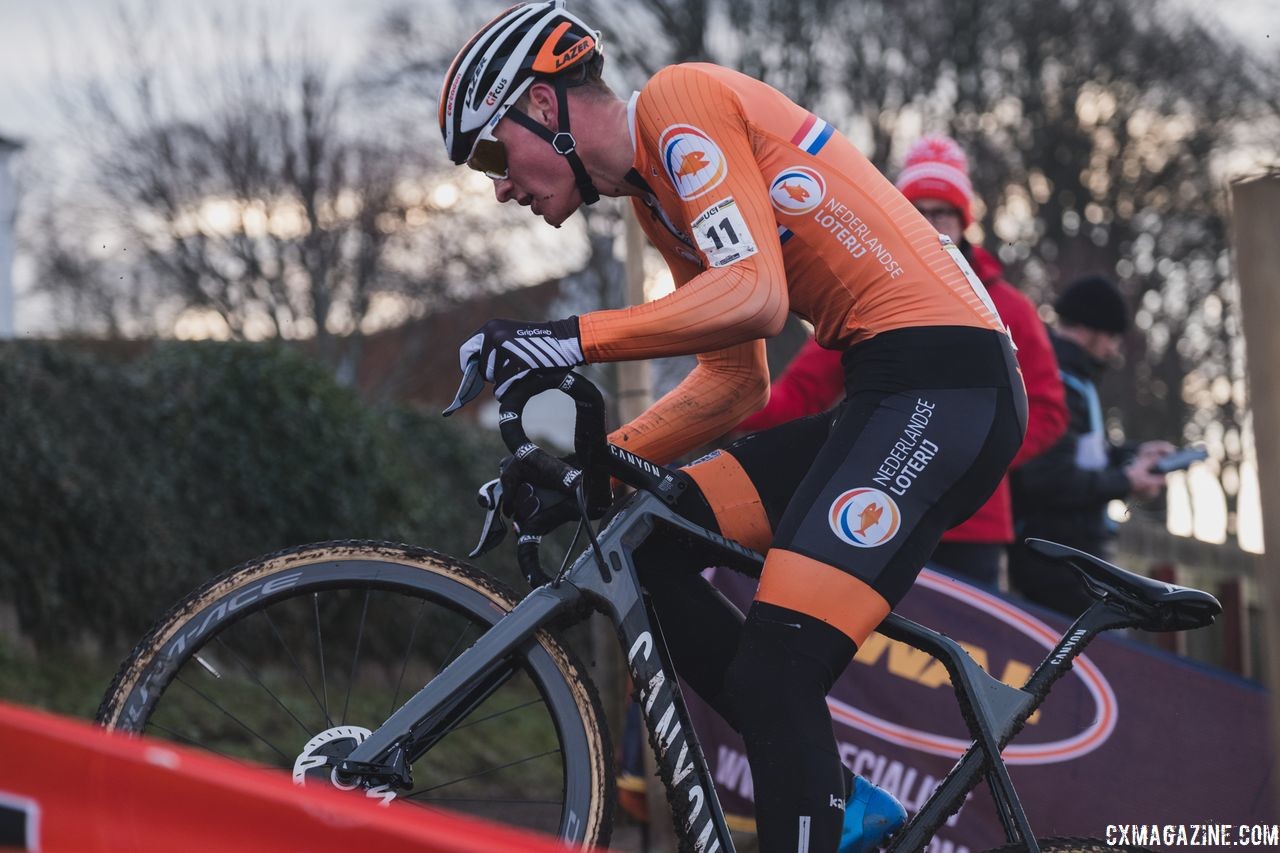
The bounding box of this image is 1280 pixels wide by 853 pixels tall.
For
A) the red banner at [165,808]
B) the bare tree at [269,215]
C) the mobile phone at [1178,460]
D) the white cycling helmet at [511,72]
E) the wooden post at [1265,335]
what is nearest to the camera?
the red banner at [165,808]

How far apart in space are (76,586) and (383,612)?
2.47m

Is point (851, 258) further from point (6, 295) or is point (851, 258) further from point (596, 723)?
point (6, 295)

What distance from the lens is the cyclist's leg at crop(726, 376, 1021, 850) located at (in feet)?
8.75

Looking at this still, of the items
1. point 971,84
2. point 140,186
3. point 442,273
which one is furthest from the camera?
point 971,84

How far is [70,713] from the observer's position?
296 inches

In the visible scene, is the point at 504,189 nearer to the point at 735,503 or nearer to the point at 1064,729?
the point at 735,503

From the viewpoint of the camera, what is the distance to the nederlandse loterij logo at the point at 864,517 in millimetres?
2684

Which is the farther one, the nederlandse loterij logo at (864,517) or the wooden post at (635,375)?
the wooden post at (635,375)

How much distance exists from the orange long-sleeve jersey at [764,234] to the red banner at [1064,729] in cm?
173

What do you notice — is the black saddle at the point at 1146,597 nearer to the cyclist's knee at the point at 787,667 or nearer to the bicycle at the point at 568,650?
the bicycle at the point at 568,650

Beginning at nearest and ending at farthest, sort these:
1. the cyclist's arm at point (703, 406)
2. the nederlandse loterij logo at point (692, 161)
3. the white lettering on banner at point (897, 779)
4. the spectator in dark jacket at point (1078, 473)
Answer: the nederlandse loterij logo at point (692, 161) < the cyclist's arm at point (703, 406) < the white lettering on banner at point (897, 779) < the spectator in dark jacket at point (1078, 473)

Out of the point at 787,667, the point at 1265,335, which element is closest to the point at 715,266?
the point at 787,667

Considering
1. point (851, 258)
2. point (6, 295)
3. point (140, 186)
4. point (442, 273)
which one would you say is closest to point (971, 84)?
point (442, 273)

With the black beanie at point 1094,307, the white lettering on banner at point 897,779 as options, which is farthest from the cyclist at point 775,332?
the black beanie at point 1094,307
